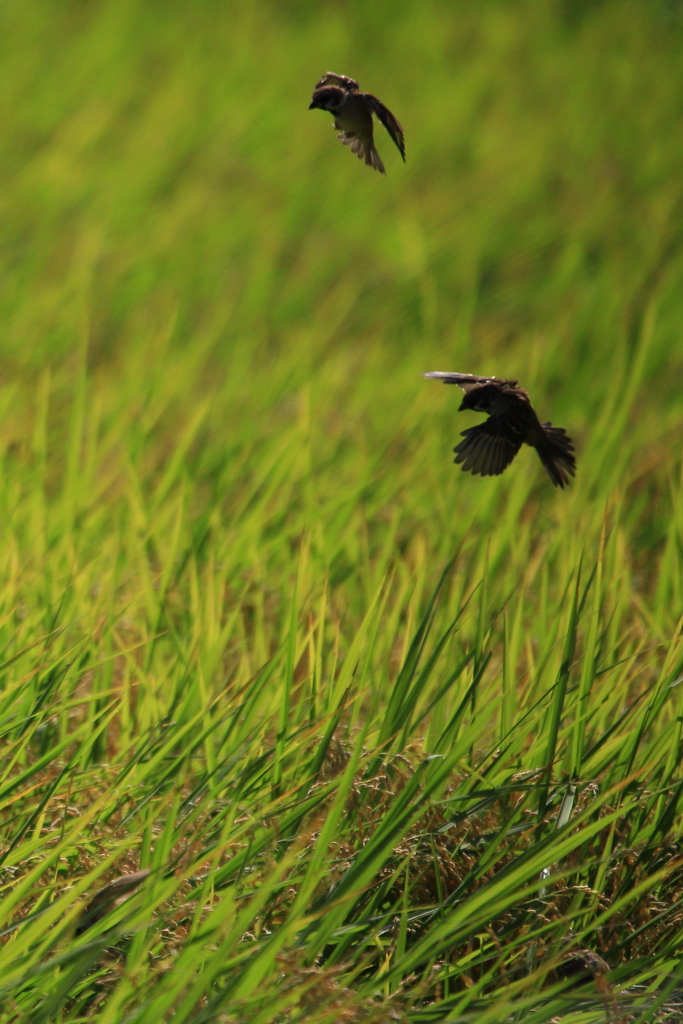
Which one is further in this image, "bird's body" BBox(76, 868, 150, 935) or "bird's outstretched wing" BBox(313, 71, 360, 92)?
"bird's outstretched wing" BBox(313, 71, 360, 92)

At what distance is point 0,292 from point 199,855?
233 cm

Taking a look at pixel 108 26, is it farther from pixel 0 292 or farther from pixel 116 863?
pixel 116 863

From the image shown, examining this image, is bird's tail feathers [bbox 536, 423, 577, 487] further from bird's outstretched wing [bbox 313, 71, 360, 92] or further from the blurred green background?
bird's outstretched wing [bbox 313, 71, 360, 92]

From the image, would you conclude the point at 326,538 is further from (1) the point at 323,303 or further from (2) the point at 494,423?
(1) the point at 323,303

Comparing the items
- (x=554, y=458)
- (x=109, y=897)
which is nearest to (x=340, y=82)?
(x=554, y=458)

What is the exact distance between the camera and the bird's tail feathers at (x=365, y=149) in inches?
49.2

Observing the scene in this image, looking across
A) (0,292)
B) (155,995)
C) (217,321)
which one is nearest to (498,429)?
(155,995)

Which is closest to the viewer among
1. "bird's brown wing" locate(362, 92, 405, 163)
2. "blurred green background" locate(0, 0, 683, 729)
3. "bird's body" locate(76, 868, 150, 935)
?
"bird's body" locate(76, 868, 150, 935)

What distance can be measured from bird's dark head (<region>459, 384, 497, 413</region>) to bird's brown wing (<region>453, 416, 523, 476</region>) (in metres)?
0.02

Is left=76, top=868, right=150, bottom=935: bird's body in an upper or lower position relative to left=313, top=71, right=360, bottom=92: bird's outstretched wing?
lower

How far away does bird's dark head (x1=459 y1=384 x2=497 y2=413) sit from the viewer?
47.3 inches

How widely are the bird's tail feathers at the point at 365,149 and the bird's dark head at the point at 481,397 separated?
27 cm

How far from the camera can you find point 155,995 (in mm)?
1039

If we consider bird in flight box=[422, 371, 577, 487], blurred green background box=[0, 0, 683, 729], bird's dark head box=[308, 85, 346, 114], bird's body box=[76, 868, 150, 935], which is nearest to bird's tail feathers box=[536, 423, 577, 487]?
bird in flight box=[422, 371, 577, 487]
